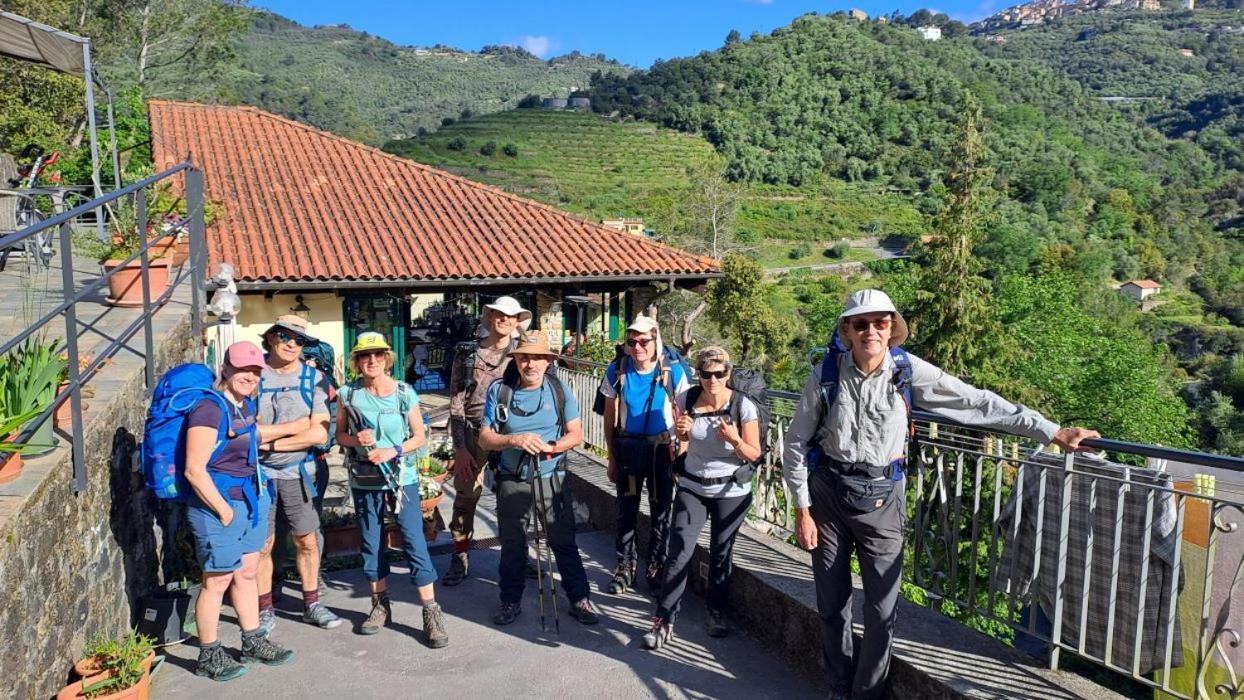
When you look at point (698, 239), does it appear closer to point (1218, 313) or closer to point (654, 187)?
point (654, 187)

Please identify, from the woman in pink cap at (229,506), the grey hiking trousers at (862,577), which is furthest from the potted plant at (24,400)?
the grey hiking trousers at (862,577)

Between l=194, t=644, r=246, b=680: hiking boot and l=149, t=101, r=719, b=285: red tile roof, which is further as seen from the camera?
l=149, t=101, r=719, b=285: red tile roof

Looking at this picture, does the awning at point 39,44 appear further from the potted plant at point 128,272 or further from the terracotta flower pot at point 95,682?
the terracotta flower pot at point 95,682

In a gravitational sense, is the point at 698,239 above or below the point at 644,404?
above

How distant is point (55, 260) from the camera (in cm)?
1001

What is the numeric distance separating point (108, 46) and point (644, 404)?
31.9 meters

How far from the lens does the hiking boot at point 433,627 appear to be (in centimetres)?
407

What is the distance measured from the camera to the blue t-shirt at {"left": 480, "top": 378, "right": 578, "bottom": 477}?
4.20 meters

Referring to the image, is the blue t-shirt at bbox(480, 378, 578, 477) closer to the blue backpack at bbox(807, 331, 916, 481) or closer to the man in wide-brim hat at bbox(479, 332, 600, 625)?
the man in wide-brim hat at bbox(479, 332, 600, 625)

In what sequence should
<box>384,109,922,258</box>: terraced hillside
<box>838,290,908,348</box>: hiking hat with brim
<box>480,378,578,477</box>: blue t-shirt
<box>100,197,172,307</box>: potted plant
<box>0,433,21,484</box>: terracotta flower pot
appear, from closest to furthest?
1. <box>0,433,21,484</box>: terracotta flower pot
2. <box>838,290,908,348</box>: hiking hat with brim
3. <box>480,378,578,477</box>: blue t-shirt
4. <box>100,197,172,307</box>: potted plant
5. <box>384,109,922,258</box>: terraced hillside

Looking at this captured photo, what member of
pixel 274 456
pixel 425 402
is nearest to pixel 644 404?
pixel 274 456

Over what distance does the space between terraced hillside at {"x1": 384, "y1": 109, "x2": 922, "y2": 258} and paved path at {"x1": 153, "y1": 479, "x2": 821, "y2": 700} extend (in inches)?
1922

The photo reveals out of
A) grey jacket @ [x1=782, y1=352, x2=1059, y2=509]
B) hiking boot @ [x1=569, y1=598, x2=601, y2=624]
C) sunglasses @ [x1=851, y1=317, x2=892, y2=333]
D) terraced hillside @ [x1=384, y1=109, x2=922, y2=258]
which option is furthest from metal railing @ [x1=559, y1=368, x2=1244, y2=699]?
terraced hillside @ [x1=384, y1=109, x2=922, y2=258]

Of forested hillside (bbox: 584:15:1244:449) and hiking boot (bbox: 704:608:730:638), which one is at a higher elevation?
forested hillside (bbox: 584:15:1244:449)
